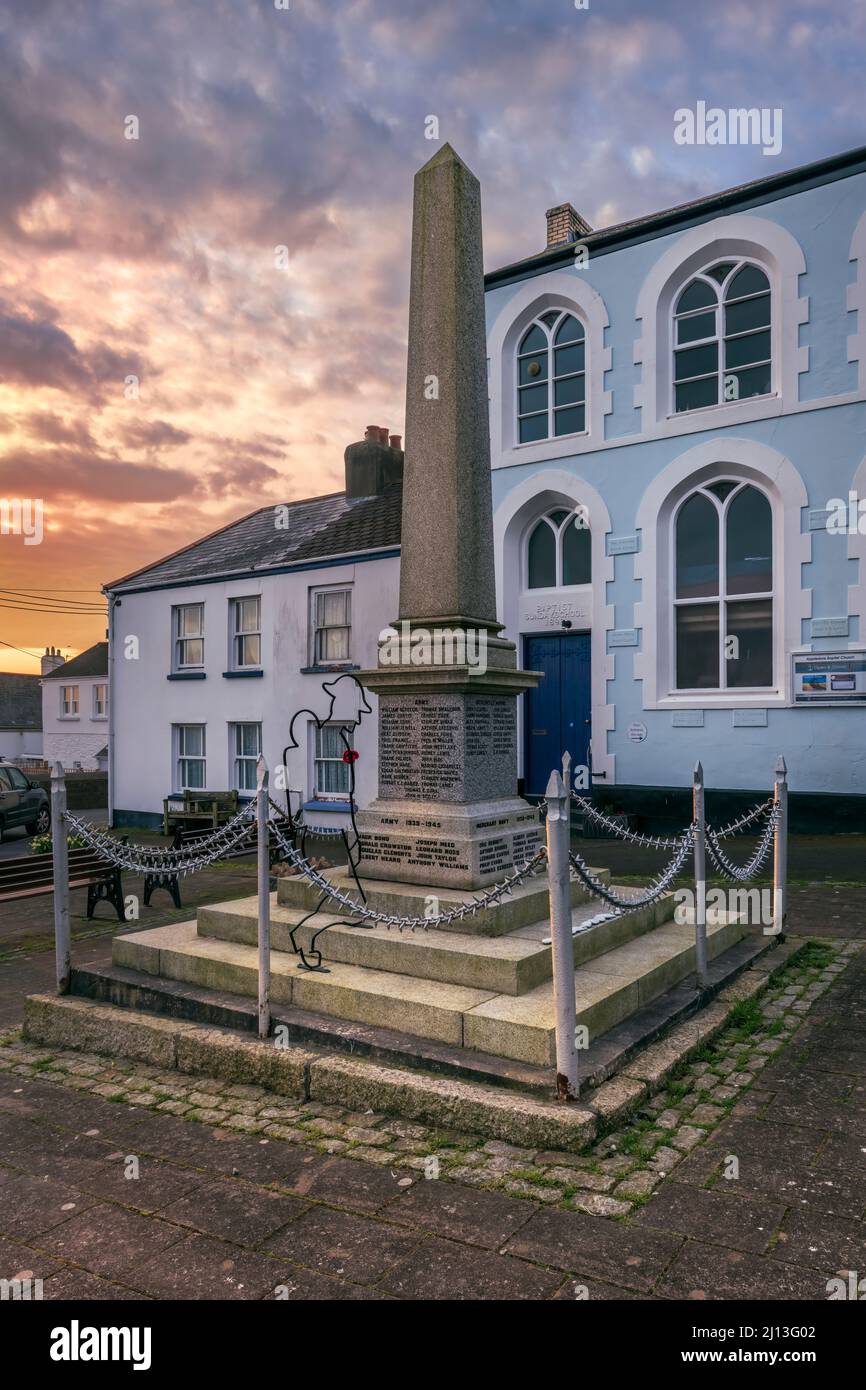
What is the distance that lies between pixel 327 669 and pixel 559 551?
5.07 meters

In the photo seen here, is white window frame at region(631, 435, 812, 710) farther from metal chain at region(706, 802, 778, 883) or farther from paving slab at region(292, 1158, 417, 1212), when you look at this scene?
paving slab at region(292, 1158, 417, 1212)

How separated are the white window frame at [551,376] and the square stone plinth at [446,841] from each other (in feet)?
33.5

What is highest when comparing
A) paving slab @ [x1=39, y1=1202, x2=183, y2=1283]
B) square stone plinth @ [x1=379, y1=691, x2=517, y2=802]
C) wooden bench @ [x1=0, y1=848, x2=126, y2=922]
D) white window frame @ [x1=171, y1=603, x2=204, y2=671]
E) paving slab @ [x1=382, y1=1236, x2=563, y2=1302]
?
white window frame @ [x1=171, y1=603, x2=204, y2=671]

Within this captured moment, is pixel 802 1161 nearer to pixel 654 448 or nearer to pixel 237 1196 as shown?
pixel 237 1196

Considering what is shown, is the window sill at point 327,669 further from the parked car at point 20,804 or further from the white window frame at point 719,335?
the white window frame at point 719,335

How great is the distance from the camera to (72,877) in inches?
371

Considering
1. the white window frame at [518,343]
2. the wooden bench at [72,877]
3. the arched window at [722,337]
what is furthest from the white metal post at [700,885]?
the white window frame at [518,343]

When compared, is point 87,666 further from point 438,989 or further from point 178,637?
point 438,989

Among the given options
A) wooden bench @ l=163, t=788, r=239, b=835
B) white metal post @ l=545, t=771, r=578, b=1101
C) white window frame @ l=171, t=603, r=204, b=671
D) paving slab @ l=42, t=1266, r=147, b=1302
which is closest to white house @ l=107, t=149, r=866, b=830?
wooden bench @ l=163, t=788, r=239, b=835

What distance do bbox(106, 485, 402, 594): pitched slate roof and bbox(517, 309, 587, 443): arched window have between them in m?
3.33

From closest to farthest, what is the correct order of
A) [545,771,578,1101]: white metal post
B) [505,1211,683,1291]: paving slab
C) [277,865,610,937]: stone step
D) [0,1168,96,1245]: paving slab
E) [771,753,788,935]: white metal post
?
[505,1211,683,1291]: paving slab, [0,1168,96,1245]: paving slab, [545,771,578,1101]: white metal post, [277,865,610,937]: stone step, [771,753,788,935]: white metal post

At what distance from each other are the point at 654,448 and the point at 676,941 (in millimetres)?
9934

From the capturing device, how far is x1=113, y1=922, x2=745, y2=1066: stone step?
14.9 ft
